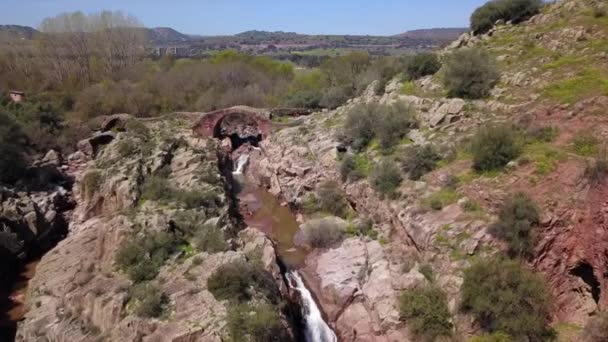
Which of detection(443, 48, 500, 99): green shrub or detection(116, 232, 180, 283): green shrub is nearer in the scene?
detection(116, 232, 180, 283): green shrub

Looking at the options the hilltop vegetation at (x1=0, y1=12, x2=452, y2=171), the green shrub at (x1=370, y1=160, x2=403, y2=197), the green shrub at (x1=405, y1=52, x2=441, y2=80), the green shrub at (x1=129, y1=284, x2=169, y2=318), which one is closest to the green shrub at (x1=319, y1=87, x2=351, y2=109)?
the hilltop vegetation at (x1=0, y1=12, x2=452, y2=171)

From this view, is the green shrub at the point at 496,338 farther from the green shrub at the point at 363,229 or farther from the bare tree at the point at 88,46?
the bare tree at the point at 88,46

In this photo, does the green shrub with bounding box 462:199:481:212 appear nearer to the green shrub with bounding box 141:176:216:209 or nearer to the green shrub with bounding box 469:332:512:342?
the green shrub with bounding box 469:332:512:342

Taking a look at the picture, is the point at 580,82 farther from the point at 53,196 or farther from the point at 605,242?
the point at 53,196

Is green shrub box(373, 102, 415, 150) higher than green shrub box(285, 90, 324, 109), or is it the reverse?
green shrub box(373, 102, 415, 150)

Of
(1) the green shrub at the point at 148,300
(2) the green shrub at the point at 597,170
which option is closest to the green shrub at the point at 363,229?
(2) the green shrub at the point at 597,170

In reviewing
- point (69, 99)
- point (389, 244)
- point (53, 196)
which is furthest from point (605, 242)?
point (69, 99)
